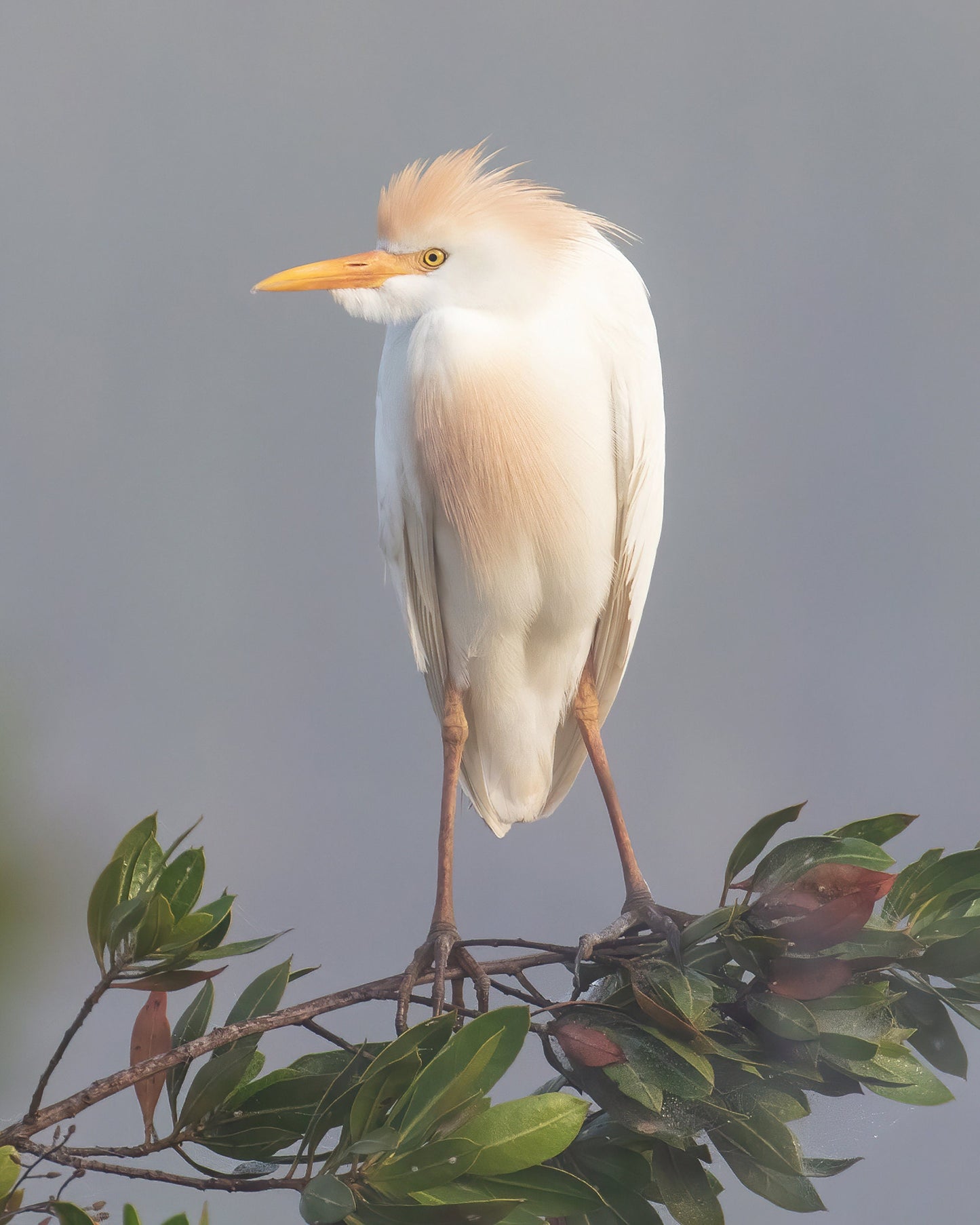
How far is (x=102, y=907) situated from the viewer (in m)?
0.53

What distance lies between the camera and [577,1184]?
19.7 inches


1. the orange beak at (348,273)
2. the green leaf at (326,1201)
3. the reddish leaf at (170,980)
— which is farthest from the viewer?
the orange beak at (348,273)

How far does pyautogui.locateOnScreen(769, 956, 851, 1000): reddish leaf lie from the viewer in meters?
0.53

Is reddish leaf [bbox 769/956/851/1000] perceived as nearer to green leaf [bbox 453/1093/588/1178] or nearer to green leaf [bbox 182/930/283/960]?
green leaf [bbox 453/1093/588/1178]

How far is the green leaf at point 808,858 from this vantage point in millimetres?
522

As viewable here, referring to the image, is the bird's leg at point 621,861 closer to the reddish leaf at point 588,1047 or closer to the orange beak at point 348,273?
the reddish leaf at point 588,1047

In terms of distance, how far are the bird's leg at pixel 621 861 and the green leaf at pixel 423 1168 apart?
5.3 inches

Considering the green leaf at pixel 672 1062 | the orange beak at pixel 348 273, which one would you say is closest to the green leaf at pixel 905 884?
the green leaf at pixel 672 1062

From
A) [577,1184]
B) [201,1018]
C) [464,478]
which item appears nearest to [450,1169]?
[577,1184]

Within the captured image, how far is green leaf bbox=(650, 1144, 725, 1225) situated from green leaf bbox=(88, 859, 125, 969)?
0.94 ft

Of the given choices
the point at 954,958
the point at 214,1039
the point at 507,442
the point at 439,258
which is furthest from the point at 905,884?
the point at 439,258

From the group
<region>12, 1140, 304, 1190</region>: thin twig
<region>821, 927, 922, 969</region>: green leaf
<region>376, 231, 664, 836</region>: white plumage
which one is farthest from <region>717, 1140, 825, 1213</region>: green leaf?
<region>376, 231, 664, 836</region>: white plumage

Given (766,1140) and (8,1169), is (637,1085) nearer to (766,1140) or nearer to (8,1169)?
(766,1140)

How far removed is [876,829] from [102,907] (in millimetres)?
365
